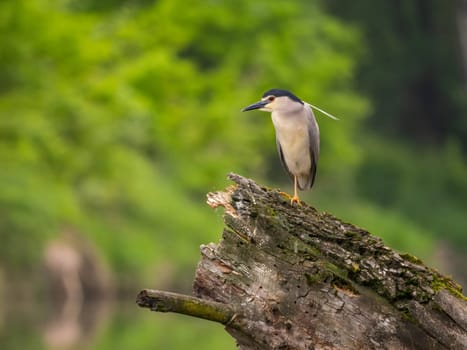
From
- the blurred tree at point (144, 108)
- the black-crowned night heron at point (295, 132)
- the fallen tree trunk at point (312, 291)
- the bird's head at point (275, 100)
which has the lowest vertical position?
the fallen tree trunk at point (312, 291)

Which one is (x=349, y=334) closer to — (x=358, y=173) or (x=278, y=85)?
(x=278, y=85)

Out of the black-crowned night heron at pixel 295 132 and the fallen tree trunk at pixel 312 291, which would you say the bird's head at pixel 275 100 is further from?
the fallen tree trunk at pixel 312 291

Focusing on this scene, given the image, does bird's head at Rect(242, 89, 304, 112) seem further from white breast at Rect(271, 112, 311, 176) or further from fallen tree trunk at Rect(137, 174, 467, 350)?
fallen tree trunk at Rect(137, 174, 467, 350)

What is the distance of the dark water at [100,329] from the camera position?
62.6 ft

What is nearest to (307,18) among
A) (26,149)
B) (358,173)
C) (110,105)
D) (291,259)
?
(358,173)

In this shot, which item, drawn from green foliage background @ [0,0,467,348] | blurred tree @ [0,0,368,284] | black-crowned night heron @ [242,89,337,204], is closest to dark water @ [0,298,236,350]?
green foliage background @ [0,0,467,348]

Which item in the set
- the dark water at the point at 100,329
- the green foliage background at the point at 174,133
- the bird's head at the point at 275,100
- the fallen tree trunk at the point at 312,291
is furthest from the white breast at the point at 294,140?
the green foliage background at the point at 174,133

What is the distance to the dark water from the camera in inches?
751

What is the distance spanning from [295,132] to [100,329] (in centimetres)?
1282

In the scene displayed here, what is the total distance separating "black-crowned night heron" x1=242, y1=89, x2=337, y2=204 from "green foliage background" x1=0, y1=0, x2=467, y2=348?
1511 cm

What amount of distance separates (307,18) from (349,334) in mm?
35843

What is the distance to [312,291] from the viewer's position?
6762mm

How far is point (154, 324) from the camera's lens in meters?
25.0

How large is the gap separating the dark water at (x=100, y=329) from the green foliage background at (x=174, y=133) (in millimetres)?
789
